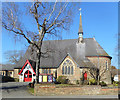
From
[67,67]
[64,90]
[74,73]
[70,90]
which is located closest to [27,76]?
[67,67]

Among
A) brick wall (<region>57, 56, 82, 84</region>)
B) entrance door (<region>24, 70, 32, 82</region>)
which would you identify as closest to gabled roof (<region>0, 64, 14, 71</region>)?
entrance door (<region>24, 70, 32, 82</region>)

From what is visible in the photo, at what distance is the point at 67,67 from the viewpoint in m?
31.2

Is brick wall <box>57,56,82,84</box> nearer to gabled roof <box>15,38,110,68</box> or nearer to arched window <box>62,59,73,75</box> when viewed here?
arched window <box>62,59,73,75</box>

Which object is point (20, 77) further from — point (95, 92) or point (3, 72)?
point (95, 92)

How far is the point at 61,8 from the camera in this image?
1480cm

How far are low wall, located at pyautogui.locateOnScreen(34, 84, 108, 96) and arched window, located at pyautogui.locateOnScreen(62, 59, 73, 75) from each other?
17137mm

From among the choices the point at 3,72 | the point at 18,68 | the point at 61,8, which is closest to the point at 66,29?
the point at 61,8

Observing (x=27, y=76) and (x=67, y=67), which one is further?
(x=27, y=76)

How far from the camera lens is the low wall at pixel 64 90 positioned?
13.8 metres

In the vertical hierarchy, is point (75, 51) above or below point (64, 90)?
above

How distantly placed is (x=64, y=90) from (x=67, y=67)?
1734 cm

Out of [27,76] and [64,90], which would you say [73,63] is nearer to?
[27,76]

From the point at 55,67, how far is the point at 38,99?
20196mm

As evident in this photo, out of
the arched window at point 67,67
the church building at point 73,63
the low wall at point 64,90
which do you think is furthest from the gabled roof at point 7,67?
the low wall at point 64,90
